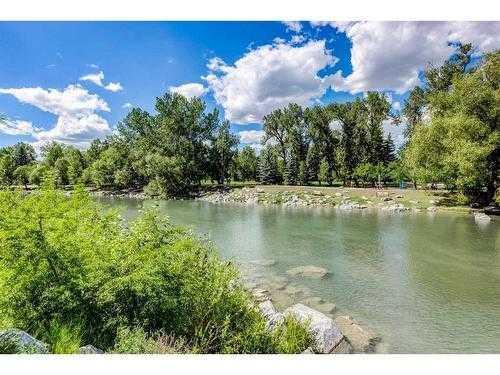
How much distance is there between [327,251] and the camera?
43.7 feet

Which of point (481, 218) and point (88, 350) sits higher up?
point (88, 350)

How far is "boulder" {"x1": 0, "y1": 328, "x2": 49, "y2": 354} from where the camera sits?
4.22 metres

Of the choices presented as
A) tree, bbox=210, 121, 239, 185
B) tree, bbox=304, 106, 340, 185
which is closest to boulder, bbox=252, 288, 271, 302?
tree, bbox=304, 106, 340, 185

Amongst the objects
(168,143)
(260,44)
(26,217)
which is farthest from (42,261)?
(168,143)

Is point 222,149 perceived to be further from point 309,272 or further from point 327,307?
point 327,307

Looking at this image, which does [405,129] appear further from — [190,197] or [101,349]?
[101,349]

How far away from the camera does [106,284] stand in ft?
16.5

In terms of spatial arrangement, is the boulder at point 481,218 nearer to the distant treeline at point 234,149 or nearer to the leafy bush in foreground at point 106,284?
the distant treeline at point 234,149

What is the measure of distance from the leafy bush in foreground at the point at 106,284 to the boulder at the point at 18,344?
9.8 inches

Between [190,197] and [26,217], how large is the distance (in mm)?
31537

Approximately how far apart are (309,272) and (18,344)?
24.8 ft
